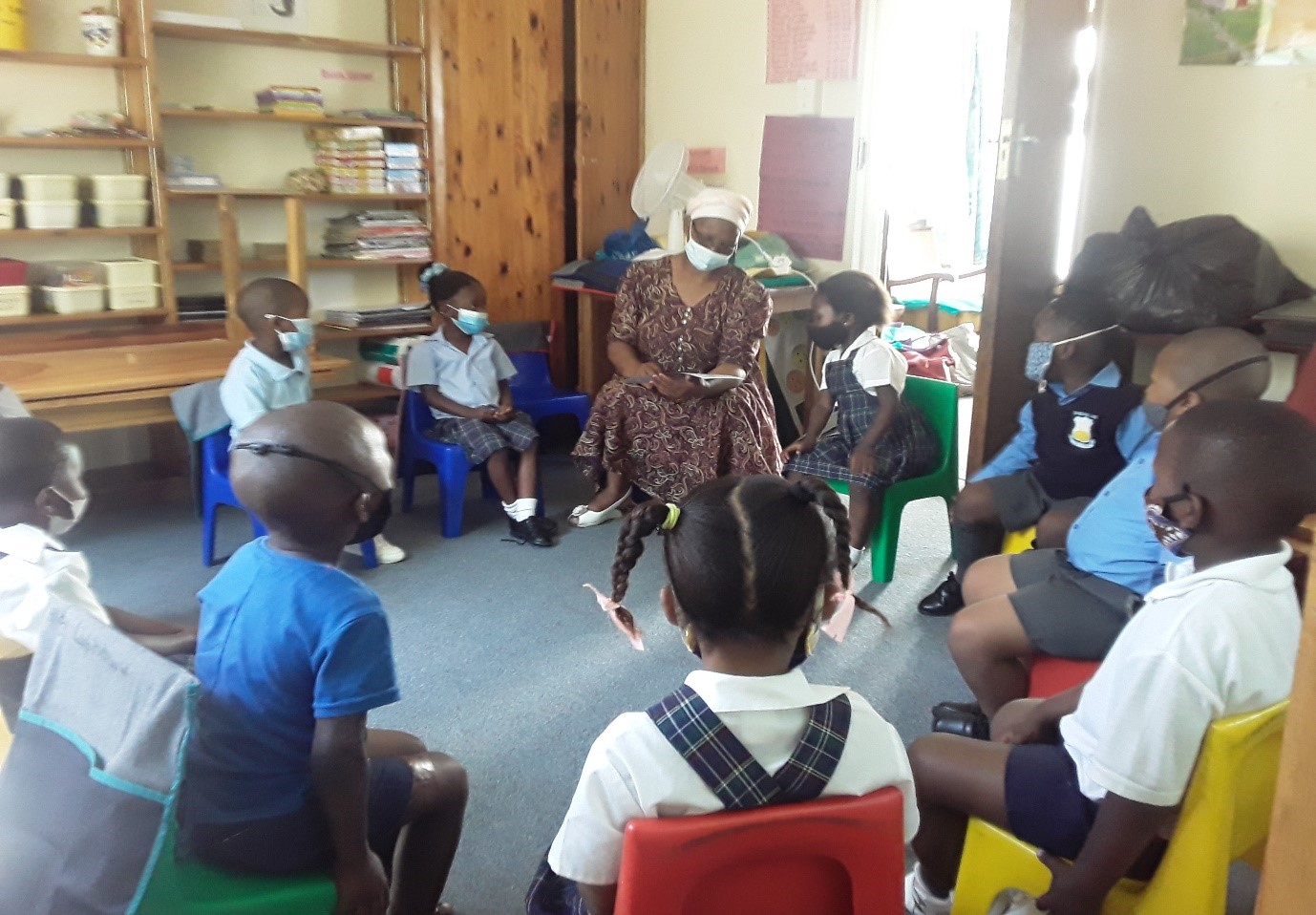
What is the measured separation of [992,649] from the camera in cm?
199

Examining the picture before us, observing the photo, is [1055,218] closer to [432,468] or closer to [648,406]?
[648,406]

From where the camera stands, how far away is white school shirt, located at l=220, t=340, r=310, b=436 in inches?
114

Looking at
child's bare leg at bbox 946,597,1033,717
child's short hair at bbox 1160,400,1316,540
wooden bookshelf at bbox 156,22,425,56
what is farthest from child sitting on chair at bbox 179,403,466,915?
wooden bookshelf at bbox 156,22,425,56

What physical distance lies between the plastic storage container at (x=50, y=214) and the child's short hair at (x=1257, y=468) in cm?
348

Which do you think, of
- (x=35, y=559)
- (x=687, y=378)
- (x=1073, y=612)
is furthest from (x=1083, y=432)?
(x=35, y=559)

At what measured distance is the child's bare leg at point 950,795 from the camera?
4.64ft

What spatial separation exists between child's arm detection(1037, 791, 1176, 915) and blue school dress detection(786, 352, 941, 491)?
1.84 m

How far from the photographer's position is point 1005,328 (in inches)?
120

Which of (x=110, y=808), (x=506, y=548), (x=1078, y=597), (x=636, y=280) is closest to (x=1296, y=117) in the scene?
(x=1078, y=597)

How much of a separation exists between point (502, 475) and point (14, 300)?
166cm

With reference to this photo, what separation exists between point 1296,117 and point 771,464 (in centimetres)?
174

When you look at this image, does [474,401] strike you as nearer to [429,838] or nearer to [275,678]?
[429,838]

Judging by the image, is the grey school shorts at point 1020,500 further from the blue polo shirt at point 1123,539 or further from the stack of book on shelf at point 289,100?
the stack of book on shelf at point 289,100

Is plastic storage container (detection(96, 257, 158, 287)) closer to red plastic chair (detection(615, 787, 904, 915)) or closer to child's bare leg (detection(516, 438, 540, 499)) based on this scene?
child's bare leg (detection(516, 438, 540, 499))
